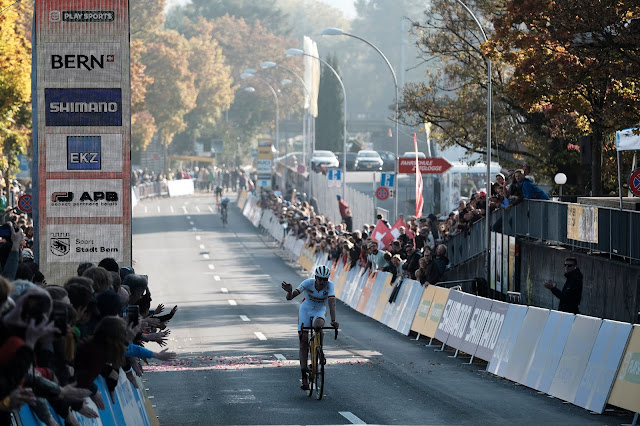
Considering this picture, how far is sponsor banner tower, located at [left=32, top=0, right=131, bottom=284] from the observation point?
1614cm

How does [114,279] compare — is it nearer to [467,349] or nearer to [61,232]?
[61,232]

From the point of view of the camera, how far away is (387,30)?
554 feet

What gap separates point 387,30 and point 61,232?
155m

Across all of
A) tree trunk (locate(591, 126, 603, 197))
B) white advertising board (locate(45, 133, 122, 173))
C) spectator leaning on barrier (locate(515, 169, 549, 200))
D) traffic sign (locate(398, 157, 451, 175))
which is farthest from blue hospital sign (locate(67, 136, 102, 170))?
traffic sign (locate(398, 157, 451, 175))

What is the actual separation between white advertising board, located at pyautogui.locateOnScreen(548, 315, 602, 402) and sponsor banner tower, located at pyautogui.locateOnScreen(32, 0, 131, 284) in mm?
5628

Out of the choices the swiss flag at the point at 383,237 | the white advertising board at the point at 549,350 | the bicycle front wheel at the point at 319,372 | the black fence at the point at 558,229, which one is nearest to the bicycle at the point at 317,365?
the bicycle front wheel at the point at 319,372

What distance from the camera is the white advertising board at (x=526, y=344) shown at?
58.1ft

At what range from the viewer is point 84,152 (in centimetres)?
1628

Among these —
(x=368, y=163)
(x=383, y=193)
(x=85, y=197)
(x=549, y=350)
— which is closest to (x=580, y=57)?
(x=549, y=350)

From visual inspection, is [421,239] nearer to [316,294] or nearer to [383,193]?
[383,193]

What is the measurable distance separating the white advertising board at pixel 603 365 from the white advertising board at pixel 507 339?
291cm

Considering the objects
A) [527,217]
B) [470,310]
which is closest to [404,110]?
[527,217]

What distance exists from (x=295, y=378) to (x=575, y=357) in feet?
14.0

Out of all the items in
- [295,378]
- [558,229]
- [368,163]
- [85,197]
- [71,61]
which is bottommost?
[295,378]
